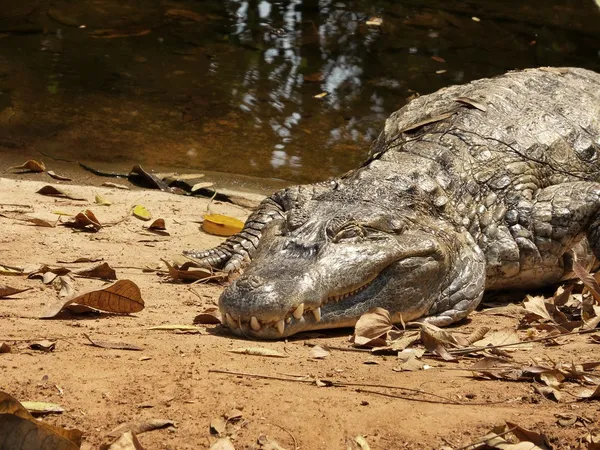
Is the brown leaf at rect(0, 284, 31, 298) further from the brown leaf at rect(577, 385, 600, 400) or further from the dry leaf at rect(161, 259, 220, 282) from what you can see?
the brown leaf at rect(577, 385, 600, 400)

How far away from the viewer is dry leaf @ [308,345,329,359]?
13.5 feet

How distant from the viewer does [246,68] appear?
33.3 feet

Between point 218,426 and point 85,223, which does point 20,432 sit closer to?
point 218,426

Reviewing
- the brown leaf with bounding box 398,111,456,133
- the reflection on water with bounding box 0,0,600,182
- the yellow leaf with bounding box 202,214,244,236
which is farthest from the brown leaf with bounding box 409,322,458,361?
the reflection on water with bounding box 0,0,600,182

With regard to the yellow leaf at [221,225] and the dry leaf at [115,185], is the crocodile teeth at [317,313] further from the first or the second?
the dry leaf at [115,185]

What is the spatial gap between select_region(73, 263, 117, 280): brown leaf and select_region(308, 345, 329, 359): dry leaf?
126 centimetres

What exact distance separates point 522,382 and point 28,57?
291 inches

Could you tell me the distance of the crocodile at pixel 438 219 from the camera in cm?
462

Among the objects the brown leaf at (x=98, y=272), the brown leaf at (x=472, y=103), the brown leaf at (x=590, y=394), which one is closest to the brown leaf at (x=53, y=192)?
the brown leaf at (x=98, y=272)

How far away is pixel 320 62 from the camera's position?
10578 mm

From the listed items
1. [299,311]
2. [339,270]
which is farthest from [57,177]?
[299,311]

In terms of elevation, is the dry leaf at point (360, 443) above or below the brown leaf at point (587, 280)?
above

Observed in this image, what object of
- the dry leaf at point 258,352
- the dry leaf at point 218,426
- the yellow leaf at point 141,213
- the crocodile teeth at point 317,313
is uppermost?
the dry leaf at point 218,426

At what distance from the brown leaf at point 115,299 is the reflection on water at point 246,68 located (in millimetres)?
3633
